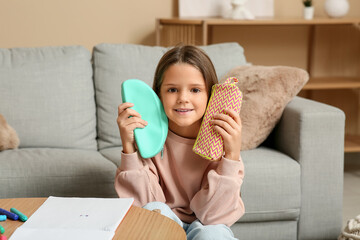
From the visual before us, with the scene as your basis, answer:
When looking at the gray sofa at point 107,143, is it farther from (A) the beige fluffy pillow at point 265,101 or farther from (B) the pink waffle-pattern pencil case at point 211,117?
(B) the pink waffle-pattern pencil case at point 211,117

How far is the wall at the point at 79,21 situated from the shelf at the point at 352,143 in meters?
1.37

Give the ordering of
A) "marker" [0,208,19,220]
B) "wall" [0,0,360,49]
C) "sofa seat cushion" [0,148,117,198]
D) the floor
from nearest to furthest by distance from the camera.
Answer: "marker" [0,208,19,220], "sofa seat cushion" [0,148,117,198], the floor, "wall" [0,0,360,49]

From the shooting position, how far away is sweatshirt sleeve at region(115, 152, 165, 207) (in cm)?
138

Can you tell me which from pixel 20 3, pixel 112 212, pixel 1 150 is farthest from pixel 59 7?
pixel 112 212

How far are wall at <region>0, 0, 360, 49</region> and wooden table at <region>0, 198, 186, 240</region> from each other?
2158mm

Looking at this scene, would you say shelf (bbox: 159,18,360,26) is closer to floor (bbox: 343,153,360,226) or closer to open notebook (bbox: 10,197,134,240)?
floor (bbox: 343,153,360,226)

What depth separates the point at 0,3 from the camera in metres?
3.11

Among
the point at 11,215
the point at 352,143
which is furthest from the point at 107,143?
the point at 352,143

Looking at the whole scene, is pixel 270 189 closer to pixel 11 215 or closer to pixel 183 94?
pixel 183 94

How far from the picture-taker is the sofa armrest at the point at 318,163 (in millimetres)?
1978

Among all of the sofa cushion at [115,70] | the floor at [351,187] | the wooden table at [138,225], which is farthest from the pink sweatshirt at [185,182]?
the floor at [351,187]

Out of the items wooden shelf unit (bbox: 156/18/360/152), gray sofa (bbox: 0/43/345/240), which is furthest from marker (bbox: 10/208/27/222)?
wooden shelf unit (bbox: 156/18/360/152)

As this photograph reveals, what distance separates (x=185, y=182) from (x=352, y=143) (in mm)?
2026

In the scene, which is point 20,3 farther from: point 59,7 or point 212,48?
point 212,48
